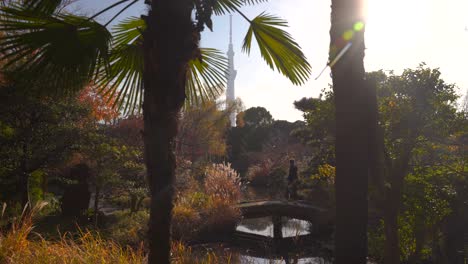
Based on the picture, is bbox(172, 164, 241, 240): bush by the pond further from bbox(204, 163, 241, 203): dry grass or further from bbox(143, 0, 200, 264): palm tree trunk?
bbox(143, 0, 200, 264): palm tree trunk

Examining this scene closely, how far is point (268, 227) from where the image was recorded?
11.3 meters

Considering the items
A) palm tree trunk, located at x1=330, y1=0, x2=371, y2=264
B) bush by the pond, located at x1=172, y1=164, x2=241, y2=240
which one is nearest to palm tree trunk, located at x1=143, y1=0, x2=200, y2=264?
palm tree trunk, located at x1=330, y1=0, x2=371, y2=264

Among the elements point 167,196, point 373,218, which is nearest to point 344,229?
point 167,196

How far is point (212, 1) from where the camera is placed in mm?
2807

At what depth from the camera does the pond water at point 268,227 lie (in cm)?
1039

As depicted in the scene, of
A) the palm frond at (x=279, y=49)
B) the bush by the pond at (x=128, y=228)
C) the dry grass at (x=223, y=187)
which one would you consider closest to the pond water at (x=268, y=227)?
the dry grass at (x=223, y=187)

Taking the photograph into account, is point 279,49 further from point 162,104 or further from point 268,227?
point 268,227

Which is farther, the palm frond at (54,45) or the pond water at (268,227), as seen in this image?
the pond water at (268,227)

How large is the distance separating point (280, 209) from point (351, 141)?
9.22 metres

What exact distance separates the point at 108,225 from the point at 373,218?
7.61 meters

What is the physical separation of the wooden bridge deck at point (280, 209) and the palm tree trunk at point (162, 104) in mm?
8332

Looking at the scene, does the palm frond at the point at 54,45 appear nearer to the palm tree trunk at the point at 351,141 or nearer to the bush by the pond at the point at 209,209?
the palm tree trunk at the point at 351,141

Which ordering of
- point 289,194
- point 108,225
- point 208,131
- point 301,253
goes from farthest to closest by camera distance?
point 208,131
point 289,194
point 108,225
point 301,253

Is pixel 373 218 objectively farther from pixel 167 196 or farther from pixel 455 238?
pixel 167 196
